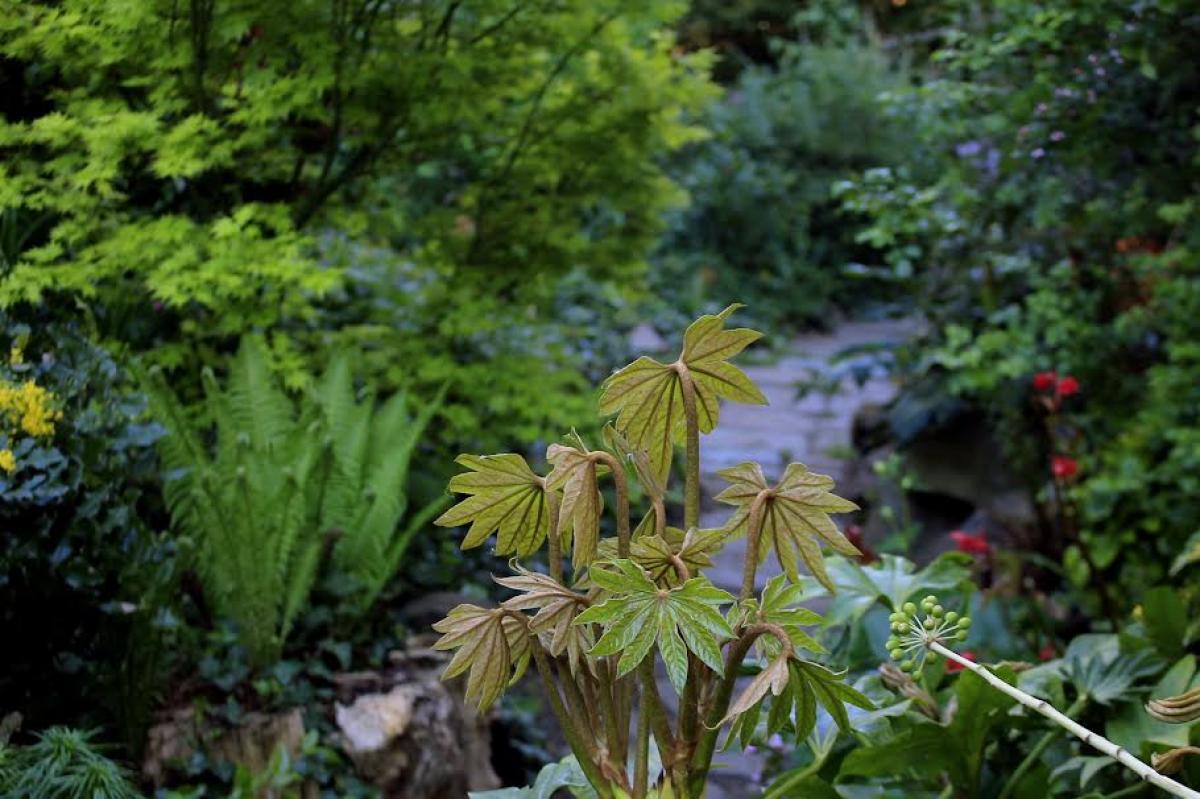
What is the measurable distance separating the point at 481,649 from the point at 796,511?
0.41 meters

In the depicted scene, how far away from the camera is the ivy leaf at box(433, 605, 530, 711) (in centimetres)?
137

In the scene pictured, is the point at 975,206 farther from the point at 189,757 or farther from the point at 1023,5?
the point at 189,757

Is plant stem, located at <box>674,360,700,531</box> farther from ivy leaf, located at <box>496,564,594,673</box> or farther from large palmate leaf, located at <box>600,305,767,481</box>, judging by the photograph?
ivy leaf, located at <box>496,564,594,673</box>

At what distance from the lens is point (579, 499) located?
4.39 ft

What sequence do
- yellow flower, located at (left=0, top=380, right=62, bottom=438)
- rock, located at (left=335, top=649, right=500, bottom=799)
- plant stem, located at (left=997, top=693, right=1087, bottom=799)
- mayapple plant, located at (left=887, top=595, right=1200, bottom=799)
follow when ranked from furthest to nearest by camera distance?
rock, located at (left=335, top=649, right=500, bottom=799), yellow flower, located at (left=0, top=380, right=62, bottom=438), plant stem, located at (left=997, top=693, right=1087, bottom=799), mayapple plant, located at (left=887, top=595, right=1200, bottom=799)

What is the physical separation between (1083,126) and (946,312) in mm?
1971

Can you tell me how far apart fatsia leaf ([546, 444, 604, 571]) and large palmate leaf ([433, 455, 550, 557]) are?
58 mm

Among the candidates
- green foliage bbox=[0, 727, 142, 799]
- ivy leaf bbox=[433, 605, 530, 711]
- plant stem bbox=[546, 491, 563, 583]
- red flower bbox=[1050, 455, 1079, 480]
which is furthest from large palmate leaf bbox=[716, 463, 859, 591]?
red flower bbox=[1050, 455, 1079, 480]

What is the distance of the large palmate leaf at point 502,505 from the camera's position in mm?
1397

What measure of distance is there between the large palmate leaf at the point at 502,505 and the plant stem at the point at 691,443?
0.18 metres

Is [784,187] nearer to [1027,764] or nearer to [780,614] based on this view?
[1027,764]

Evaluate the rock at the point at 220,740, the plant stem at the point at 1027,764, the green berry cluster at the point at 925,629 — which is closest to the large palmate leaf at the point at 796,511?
the green berry cluster at the point at 925,629


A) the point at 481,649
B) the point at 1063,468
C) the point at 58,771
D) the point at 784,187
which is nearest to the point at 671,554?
the point at 481,649

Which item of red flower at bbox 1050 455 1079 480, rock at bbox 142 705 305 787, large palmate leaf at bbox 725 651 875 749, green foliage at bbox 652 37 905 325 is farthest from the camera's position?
green foliage at bbox 652 37 905 325
